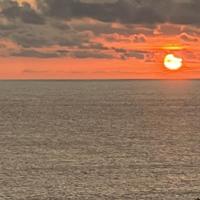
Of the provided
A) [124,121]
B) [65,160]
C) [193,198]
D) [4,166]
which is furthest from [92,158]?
[124,121]

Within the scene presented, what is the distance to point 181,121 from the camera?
16050cm

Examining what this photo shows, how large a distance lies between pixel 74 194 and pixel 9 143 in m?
45.2

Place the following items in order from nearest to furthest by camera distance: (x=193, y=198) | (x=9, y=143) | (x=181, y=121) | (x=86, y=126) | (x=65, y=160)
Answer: (x=193, y=198), (x=65, y=160), (x=9, y=143), (x=86, y=126), (x=181, y=121)

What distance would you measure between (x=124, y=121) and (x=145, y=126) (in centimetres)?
1699

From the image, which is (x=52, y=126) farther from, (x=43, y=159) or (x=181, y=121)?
(x=43, y=159)

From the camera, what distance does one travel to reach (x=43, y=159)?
86.8 meters

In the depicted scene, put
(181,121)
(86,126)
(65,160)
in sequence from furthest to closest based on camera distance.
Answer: (181,121) → (86,126) → (65,160)

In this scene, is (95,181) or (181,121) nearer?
(95,181)

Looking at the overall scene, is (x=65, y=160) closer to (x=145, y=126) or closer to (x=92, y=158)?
(x=92, y=158)

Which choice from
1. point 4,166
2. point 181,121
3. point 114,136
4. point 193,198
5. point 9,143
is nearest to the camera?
point 193,198

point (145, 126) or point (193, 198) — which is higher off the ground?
point (145, 126)

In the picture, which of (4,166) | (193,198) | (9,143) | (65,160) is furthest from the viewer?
(9,143)

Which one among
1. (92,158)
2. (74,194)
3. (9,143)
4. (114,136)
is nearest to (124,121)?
(114,136)

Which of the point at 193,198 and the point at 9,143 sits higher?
the point at 9,143
